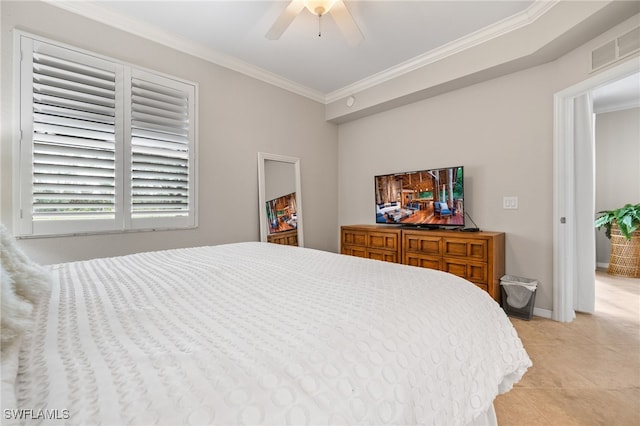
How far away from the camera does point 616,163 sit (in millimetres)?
4465

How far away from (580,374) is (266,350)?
2.24 metres

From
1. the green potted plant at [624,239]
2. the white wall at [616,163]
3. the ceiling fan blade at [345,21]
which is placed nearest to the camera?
the ceiling fan blade at [345,21]

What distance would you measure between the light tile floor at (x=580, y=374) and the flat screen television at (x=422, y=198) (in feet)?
3.91

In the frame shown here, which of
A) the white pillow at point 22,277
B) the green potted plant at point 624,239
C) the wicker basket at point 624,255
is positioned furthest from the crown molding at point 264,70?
the wicker basket at point 624,255

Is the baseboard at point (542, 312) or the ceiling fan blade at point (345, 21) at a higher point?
the ceiling fan blade at point (345, 21)

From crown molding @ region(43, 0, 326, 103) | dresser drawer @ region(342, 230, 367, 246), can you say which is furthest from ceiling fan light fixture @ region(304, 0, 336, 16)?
dresser drawer @ region(342, 230, 367, 246)

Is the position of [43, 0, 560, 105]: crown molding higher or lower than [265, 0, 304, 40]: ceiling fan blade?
higher

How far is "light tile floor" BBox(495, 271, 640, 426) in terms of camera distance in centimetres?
144

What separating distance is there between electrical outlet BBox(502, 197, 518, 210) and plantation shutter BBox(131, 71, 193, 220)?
3.24 meters

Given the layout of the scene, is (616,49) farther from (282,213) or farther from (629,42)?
(282,213)

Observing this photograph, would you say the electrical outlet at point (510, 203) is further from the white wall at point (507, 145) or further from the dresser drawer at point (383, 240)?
the dresser drawer at point (383, 240)

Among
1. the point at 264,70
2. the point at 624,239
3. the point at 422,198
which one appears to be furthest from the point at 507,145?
the point at 624,239

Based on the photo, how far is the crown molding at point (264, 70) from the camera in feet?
7.50

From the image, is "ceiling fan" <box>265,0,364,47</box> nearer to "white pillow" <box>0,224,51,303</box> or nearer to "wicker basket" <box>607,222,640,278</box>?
"white pillow" <box>0,224,51,303</box>
